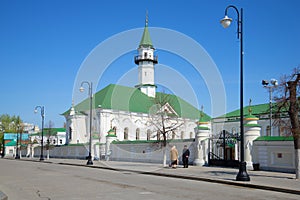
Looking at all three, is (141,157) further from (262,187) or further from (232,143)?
(262,187)

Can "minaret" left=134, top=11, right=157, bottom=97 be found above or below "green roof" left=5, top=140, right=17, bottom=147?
above

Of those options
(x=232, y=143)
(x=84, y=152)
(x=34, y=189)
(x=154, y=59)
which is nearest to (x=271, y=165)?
(x=232, y=143)

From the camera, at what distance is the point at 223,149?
28.9 metres

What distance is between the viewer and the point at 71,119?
209ft

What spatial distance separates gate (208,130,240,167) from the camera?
2703cm

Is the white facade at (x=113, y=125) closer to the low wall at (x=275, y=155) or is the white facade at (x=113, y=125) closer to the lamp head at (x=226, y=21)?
the low wall at (x=275, y=155)

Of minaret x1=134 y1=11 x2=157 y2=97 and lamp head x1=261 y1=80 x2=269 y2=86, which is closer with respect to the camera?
lamp head x1=261 y1=80 x2=269 y2=86

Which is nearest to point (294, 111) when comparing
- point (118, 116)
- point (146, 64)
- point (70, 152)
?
point (70, 152)

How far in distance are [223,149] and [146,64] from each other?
4866cm

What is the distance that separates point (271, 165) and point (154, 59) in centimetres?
5493

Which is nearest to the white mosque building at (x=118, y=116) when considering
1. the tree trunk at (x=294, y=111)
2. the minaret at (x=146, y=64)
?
the minaret at (x=146, y=64)

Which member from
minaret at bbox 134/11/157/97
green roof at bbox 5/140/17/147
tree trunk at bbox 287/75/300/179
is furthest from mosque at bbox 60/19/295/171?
green roof at bbox 5/140/17/147

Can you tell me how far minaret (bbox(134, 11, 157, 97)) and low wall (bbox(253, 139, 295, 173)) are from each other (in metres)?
51.4

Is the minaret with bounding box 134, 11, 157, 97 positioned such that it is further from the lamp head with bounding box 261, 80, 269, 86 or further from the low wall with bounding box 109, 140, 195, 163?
the lamp head with bounding box 261, 80, 269, 86
